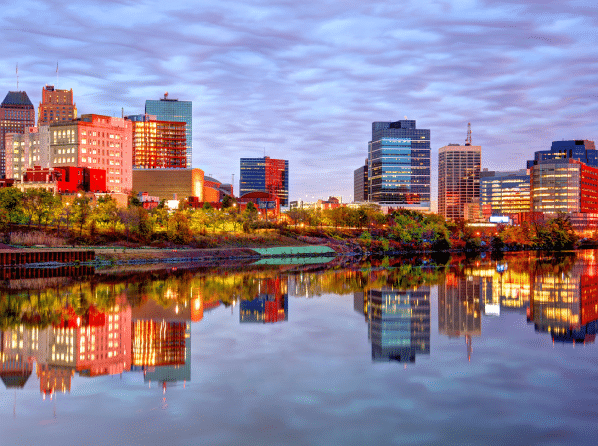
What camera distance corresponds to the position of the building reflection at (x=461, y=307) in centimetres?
3769

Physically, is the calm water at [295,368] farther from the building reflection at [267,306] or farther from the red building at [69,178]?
the red building at [69,178]

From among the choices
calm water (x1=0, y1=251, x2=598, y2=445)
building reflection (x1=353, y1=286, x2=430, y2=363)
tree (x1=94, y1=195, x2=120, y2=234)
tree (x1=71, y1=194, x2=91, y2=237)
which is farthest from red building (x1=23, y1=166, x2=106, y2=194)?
building reflection (x1=353, y1=286, x2=430, y2=363)

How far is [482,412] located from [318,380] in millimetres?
7193

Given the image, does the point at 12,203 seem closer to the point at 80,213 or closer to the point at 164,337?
the point at 80,213

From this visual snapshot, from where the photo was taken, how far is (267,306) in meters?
50.0

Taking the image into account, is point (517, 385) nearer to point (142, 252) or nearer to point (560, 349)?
point (560, 349)

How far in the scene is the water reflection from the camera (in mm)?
29531

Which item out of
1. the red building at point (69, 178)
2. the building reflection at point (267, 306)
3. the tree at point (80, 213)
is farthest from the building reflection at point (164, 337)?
the red building at point (69, 178)

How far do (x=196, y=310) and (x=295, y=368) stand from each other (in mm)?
19615

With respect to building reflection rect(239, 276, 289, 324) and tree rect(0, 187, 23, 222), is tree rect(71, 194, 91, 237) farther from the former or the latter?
building reflection rect(239, 276, 289, 324)

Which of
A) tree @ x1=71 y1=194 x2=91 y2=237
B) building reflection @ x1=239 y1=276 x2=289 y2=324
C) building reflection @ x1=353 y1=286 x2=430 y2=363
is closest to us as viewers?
building reflection @ x1=353 y1=286 x2=430 y2=363

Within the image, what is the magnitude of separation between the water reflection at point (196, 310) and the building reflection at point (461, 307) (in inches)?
3.9

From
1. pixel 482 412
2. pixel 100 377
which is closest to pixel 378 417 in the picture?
pixel 482 412

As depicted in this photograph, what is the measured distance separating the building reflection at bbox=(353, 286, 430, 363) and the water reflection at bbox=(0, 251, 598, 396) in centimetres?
7
